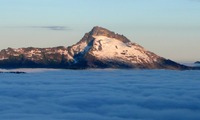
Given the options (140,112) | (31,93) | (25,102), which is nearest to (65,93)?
(31,93)

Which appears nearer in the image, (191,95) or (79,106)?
(79,106)

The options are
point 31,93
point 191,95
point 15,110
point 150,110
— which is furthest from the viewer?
point 31,93

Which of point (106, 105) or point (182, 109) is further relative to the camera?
point (106, 105)

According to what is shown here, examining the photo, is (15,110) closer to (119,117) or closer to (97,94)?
(119,117)

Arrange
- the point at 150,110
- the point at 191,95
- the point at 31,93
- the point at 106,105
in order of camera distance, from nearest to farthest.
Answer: the point at 150,110 < the point at 106,105 < the point at 191,95 < the point at 31,93

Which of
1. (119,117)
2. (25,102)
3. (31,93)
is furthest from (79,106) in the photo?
(31,93)

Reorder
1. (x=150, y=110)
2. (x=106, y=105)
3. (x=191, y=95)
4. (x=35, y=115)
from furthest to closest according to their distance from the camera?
1. (x=191, y=95)
2. (x=106, y=105)
3. (x=150, y=110)
4. (x=35, y=115)

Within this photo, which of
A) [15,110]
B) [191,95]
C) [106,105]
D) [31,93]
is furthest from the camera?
[31,93]

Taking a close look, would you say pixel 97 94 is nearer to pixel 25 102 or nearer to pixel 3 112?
pixel 25 102
